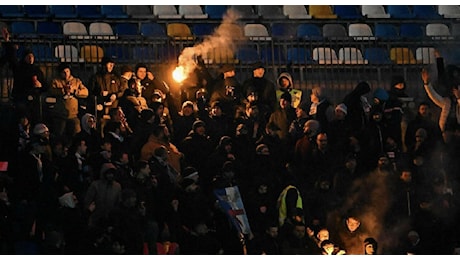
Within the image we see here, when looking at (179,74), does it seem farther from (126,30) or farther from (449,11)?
(449,11)

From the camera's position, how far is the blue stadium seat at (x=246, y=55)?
15844mm

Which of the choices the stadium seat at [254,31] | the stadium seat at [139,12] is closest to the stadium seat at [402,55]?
the stadium seat at [254,31]

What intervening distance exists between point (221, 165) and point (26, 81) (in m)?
2.04

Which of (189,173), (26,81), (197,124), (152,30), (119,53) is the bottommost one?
(189,173)

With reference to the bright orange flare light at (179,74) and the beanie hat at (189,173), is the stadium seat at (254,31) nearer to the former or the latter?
the bright orange flare light at (179,74)

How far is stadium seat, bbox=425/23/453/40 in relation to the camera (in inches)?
632

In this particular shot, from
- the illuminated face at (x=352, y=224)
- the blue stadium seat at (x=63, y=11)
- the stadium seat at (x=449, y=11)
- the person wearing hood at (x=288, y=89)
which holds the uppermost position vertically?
the blue stadium seat at (x=63, y=11)

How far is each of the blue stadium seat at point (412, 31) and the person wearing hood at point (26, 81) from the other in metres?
3.56

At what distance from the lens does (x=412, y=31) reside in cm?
1611

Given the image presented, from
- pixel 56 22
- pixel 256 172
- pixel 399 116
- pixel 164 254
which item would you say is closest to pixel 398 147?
pixel 399 116

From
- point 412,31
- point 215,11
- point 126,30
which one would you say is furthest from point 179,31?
point 412,31

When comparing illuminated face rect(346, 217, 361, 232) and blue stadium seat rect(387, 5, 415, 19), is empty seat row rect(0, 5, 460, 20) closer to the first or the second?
blue stadium seat rect(387, 5, 415, 19)

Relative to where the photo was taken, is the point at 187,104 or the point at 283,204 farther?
the point at 187,104

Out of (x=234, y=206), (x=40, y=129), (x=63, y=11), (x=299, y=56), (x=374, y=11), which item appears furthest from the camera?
(x=374, y=11)
